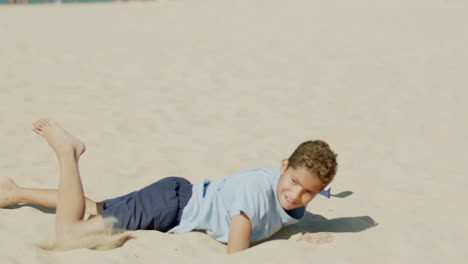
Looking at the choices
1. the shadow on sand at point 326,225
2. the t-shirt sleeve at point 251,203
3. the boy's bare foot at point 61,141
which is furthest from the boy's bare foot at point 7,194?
the shadow on sand at point 326,225

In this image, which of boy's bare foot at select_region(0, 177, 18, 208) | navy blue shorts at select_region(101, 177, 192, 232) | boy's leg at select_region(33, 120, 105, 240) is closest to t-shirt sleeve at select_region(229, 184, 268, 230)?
navy blue shorts at select_region(101, 177, 192, 232)

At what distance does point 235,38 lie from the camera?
11.7 metres

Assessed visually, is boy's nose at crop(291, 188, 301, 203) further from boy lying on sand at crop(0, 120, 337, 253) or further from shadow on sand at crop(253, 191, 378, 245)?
shadow on sand at crop(253, 191, 378, 245)

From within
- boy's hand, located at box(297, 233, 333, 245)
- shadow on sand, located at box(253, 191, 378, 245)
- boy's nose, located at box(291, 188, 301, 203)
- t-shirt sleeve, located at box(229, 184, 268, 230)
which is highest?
boy's nose, located at box(291, 188, 301, 203)

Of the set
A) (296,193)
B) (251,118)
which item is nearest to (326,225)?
(296,193)

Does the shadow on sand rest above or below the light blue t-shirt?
below

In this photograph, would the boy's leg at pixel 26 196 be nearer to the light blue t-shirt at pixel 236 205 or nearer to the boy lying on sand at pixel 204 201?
the boy lying on sand at pixel 204 201

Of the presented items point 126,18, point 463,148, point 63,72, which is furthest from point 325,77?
point 126,18

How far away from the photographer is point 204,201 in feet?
10.5

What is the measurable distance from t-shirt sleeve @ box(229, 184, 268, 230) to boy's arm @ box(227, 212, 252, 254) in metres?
0.03

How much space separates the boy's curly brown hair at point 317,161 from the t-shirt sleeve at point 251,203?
24 cm

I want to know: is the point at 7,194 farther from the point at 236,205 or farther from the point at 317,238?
the point at 317,238

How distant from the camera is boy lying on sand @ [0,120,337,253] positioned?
2939 millimetres

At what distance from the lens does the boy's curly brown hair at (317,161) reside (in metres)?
2.90
